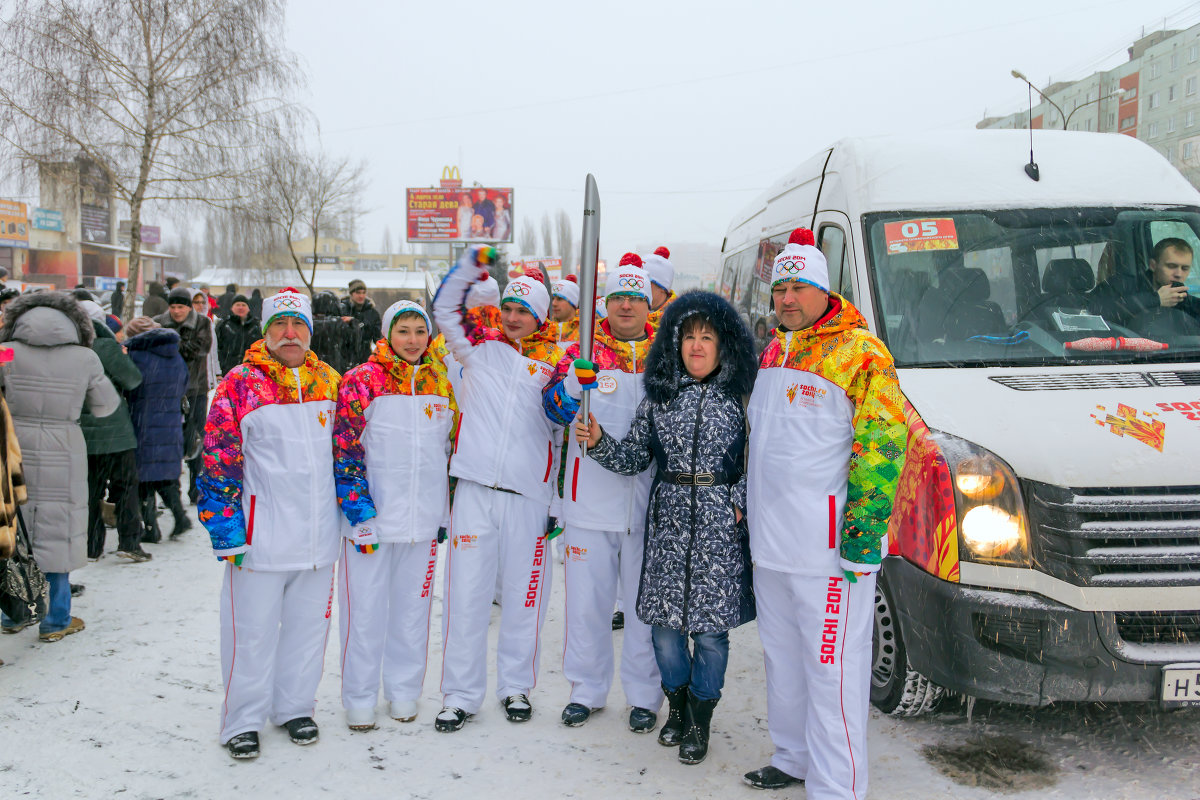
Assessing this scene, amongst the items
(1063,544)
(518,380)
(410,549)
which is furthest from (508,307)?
(1063,544)

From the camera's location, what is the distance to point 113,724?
3975 mm

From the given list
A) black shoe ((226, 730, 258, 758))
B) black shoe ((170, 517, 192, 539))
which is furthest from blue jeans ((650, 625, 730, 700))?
black shoe ((170, 517, 192, 539))

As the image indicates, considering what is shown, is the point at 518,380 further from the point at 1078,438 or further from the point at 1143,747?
the point at 1143,747

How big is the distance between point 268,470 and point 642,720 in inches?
76.6

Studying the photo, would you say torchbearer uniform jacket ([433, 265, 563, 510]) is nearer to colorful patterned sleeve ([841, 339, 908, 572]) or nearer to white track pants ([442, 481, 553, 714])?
white track pants ([442, 481, 553, 714])

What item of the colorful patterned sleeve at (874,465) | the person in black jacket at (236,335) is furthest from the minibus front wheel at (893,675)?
the person in black jacket at (236,335)

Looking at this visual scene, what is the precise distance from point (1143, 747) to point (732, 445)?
6.98 ft

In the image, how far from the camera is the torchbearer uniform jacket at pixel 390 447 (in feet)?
12.8

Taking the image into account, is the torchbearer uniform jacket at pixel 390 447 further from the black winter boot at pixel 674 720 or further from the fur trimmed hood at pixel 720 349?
the black winter boot at pixel 674 720

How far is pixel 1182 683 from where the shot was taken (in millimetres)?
3182

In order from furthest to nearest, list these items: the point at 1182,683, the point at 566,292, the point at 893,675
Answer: the point at 566,292, the point at 893,675, the point at 1182,683

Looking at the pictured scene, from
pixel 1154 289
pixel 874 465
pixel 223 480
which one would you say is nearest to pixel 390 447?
pixel 223 480

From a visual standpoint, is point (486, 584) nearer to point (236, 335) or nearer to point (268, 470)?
point (268, 470)

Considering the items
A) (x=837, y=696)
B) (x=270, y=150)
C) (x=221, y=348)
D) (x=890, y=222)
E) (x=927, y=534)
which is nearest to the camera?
(x=837, y=696)
